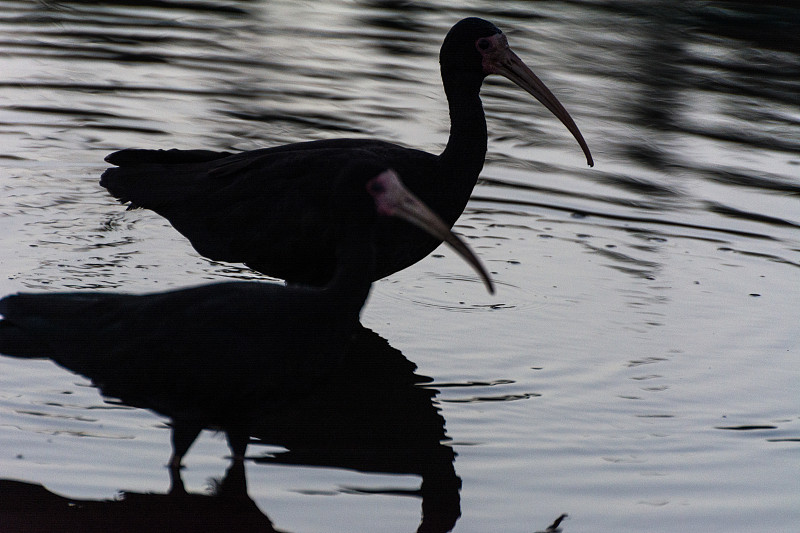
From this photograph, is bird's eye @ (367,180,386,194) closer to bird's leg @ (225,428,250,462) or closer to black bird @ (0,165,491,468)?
black bird @ (0,165,491,468)

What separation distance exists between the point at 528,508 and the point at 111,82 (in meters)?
7.68

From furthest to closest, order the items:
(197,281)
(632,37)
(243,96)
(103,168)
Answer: (632,37), (243,96), (103,168), (197,281)

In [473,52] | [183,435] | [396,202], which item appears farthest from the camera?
[473,52]

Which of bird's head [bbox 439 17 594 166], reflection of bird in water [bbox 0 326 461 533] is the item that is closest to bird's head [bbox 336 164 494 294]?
reflection of bird in water [bbox 0 326 461 533]

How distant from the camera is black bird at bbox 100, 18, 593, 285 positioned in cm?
618

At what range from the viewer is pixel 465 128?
6477mm

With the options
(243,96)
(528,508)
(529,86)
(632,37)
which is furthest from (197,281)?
(632,37)

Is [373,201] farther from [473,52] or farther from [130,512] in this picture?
[473,52]

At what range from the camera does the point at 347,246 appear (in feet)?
15.0

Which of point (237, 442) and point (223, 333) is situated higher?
point (223, 333)

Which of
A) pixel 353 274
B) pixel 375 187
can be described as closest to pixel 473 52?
pixel 375 187

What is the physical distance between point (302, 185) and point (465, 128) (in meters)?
0.92

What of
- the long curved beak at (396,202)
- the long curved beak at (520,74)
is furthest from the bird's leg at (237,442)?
the long curved beak at (520,74)

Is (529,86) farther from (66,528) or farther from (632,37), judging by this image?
(632,37)
